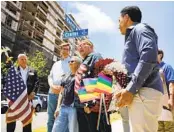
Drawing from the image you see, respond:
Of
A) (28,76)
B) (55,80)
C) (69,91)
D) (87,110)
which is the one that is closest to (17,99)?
(28,76)

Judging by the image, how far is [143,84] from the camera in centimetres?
226

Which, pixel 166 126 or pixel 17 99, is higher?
pixel 17 99

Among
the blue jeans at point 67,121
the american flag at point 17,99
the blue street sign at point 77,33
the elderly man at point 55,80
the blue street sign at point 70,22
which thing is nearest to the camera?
the blue jeans at point 67,121

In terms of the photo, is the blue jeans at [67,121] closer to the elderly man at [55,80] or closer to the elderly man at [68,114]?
the elderly man at [68,114]

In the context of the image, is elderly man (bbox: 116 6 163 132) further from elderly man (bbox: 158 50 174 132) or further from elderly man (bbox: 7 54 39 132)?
elderly man (bbox: 7 54 39 132)

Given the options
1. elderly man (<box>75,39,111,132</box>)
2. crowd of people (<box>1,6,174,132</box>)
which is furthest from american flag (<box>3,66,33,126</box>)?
elderly man (<box>75,39,111,132</box>)

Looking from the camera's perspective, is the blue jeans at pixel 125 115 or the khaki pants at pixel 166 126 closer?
the blue jeans at pixel 125 115

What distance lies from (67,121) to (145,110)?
1947 mm

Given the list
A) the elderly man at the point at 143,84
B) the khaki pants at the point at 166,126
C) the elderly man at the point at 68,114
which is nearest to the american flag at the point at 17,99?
the elderly man at the point at 68,114

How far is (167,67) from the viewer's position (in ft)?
12.6

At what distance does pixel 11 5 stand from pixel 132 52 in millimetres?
45310

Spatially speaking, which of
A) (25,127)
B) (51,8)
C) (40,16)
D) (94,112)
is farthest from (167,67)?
(51,8)

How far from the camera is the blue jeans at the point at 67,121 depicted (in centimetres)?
381

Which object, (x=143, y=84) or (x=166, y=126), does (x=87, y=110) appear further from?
(x=143, y=84)
